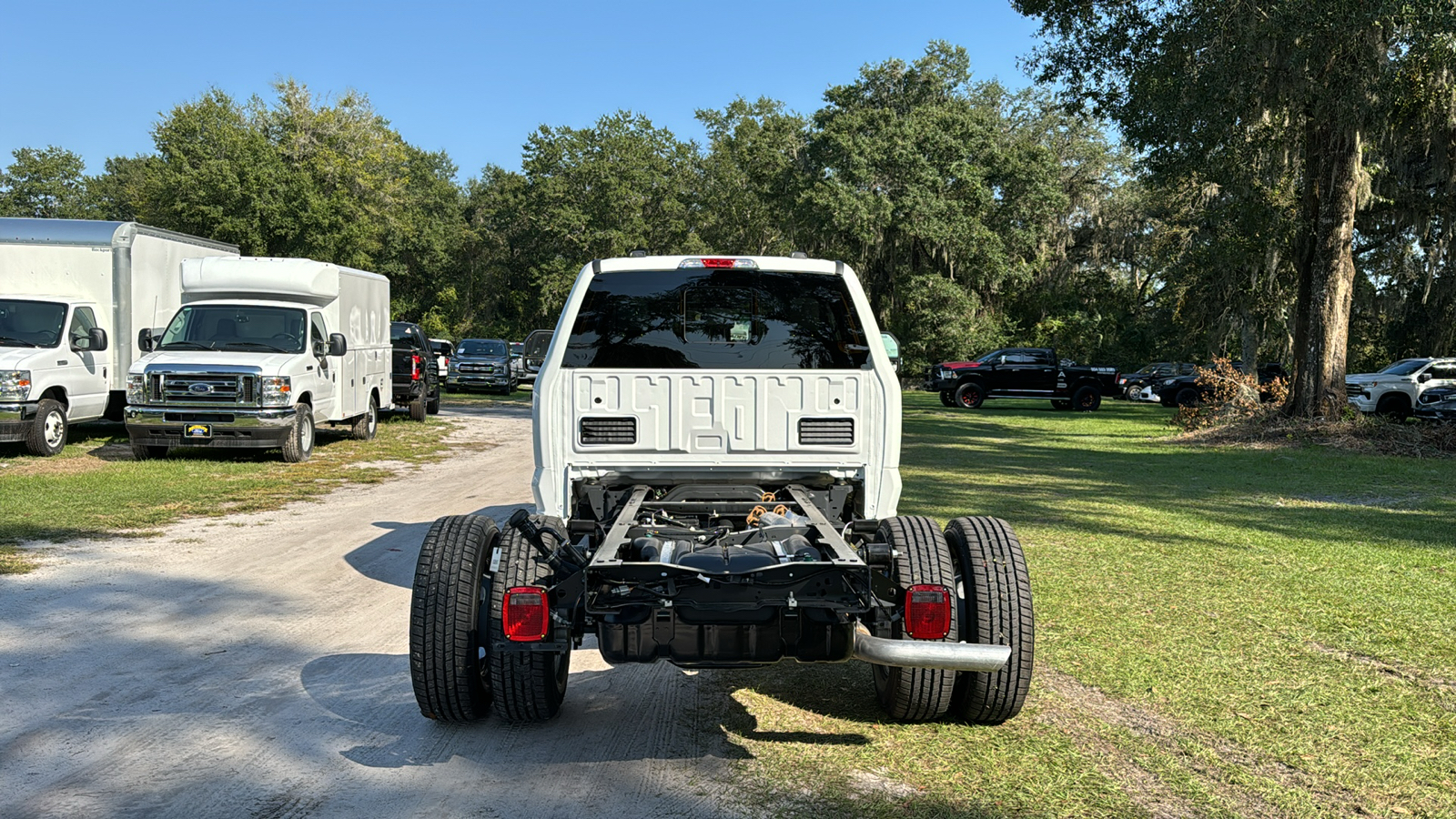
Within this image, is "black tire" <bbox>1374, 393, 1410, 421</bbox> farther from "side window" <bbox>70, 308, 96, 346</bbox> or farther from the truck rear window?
"side window" <bbox>70, 308, 96, 346</bbox>

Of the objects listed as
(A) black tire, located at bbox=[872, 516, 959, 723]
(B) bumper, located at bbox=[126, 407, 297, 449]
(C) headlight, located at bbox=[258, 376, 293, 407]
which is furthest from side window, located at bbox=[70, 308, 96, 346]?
(A) black tire, located at bbox=[872, 516, 959, 723]

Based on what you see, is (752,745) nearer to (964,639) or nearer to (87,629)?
(964,639)

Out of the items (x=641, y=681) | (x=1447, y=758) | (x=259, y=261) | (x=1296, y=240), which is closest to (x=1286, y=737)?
(x=1447, y=758)

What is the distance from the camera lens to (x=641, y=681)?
5562 millimetres

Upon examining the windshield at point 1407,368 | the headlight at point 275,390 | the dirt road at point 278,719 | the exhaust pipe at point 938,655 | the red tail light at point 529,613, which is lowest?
the dirt road at point 278,719

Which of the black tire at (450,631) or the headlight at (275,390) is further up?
the headlight at (275,390)

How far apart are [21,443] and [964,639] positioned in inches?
643

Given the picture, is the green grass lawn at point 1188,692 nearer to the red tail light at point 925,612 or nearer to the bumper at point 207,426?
the red tail light at point 925,612

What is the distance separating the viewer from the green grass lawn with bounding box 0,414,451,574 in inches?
393

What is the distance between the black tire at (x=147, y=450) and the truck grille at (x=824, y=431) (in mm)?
11956

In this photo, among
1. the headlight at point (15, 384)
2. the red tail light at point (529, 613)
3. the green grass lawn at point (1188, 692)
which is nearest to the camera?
the green grass lawn at point (1188, 692)

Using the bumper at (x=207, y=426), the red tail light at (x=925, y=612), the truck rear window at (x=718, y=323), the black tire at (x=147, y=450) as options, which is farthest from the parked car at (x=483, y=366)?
the red tail light at (x=925, y=612)

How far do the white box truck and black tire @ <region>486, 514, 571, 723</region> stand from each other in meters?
13.1

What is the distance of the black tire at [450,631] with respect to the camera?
4.50 meters
